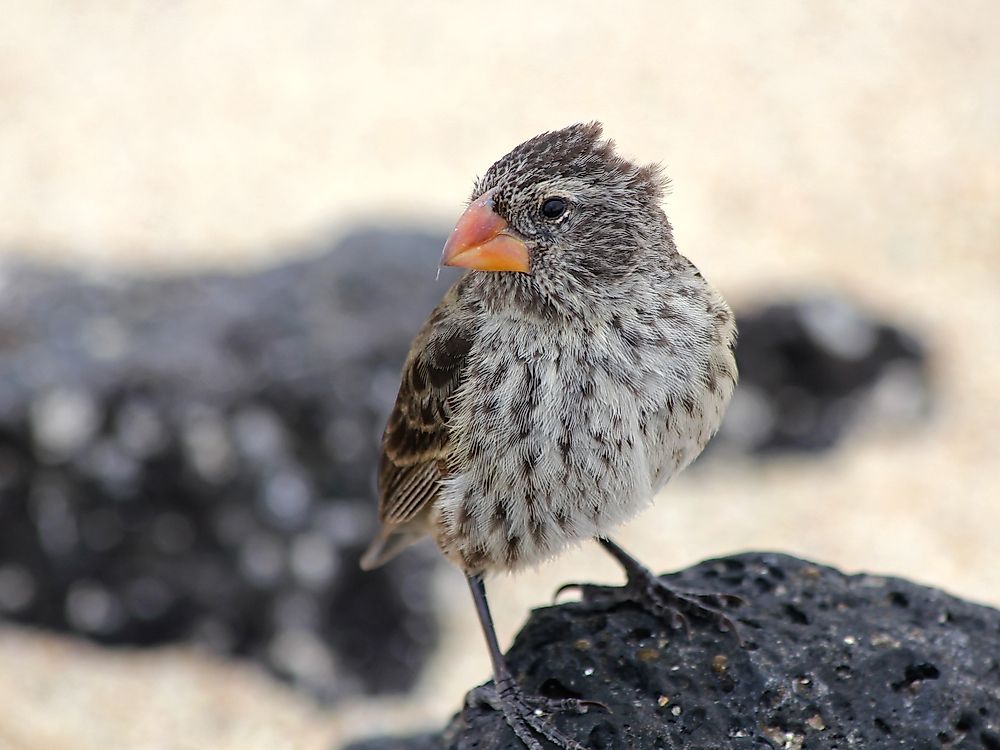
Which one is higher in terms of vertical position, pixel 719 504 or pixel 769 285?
pixel 769 285

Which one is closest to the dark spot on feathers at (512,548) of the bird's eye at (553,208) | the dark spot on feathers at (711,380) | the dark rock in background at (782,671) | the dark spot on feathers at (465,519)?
the dark spot on feathers at (465,519)

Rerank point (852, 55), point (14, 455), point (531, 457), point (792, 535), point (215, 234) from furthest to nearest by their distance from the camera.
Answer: point (852, 55)
point (215, 234)
point (792, 535)
point (14, 455)
point (531, 457)

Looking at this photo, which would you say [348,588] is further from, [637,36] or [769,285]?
[637,36]

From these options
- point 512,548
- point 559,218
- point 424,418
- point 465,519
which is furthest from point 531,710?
point 559,218

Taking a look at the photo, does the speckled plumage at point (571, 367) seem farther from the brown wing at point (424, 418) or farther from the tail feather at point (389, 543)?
the tail feather at point (389, 543)

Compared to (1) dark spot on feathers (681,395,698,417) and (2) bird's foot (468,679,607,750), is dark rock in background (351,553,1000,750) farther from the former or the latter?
(1) dark spot on feathers (681,395,698,417)

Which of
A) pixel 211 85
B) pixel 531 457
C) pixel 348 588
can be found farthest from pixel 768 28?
pixel 531 457

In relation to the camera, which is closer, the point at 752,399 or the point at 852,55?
the point at 752,399

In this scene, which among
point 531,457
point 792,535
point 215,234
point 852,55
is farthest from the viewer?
point 852,55
